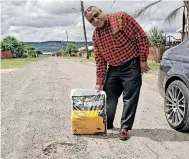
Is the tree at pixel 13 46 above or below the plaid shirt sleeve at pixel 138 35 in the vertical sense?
below

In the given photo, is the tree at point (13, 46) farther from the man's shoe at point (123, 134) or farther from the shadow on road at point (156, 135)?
the man's shoe at point (123, 134)

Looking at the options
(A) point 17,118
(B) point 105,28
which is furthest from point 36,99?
(B) point 105,28

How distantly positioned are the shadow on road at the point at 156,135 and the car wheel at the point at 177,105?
0.47ft

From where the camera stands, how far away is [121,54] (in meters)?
5.46

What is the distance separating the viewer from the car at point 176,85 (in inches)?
230

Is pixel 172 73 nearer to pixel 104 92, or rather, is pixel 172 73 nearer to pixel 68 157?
pixel 104 92

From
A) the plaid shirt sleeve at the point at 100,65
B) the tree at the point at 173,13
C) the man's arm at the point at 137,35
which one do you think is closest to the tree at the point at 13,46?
the tree at the point at 173,13

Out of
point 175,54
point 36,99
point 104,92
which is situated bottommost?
point 36,99

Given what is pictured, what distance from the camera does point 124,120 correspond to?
5684 mm

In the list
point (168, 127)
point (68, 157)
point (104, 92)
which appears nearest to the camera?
point (68, 157)

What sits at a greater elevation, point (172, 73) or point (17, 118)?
point (172, 73)

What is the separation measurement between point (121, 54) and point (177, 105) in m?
1.29

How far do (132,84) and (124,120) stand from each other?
1.66ft

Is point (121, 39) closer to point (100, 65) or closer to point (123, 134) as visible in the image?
point (100, 65)
